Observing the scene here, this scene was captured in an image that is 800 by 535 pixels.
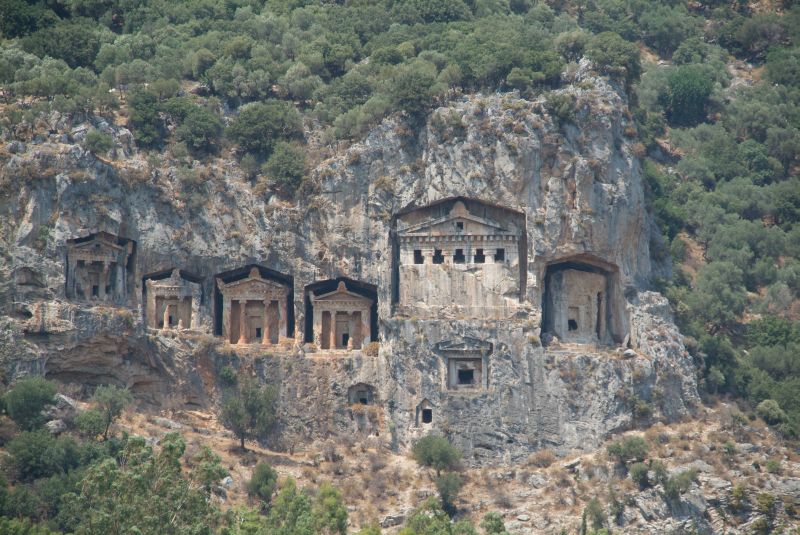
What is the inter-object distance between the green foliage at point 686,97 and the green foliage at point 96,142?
123 feet

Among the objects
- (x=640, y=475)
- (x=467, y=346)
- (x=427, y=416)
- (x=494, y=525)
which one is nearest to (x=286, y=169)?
(x=467, y=346)

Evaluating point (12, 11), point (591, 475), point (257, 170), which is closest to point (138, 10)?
point (12, 11)

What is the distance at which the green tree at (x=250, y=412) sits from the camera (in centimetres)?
7788

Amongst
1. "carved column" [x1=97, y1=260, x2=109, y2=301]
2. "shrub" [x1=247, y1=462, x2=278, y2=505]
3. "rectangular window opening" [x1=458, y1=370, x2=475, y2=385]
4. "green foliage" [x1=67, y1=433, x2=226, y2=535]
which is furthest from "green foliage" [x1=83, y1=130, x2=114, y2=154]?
"green foliage" [x1=67, y1=433, x2=226, y2=535]

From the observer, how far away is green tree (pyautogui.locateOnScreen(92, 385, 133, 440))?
246 feet

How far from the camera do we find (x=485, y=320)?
261 feet

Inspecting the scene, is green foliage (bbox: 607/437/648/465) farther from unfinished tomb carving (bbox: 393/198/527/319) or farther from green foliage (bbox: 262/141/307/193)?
green foliage (bbox: 262/141/307/193)

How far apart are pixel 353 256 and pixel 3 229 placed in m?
15.8

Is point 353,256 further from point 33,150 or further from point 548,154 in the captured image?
point 33,150

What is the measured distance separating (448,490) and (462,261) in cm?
1156

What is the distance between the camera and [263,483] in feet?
244

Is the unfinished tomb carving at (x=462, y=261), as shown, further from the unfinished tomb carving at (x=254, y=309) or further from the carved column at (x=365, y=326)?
the unfinished tomb carving at (x=254, y=309)

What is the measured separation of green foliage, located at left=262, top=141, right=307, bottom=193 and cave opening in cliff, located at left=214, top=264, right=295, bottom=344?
4100 mm

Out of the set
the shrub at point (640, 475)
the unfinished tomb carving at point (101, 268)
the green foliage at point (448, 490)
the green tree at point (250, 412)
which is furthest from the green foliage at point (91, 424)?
the shrub at point (640, 475)
